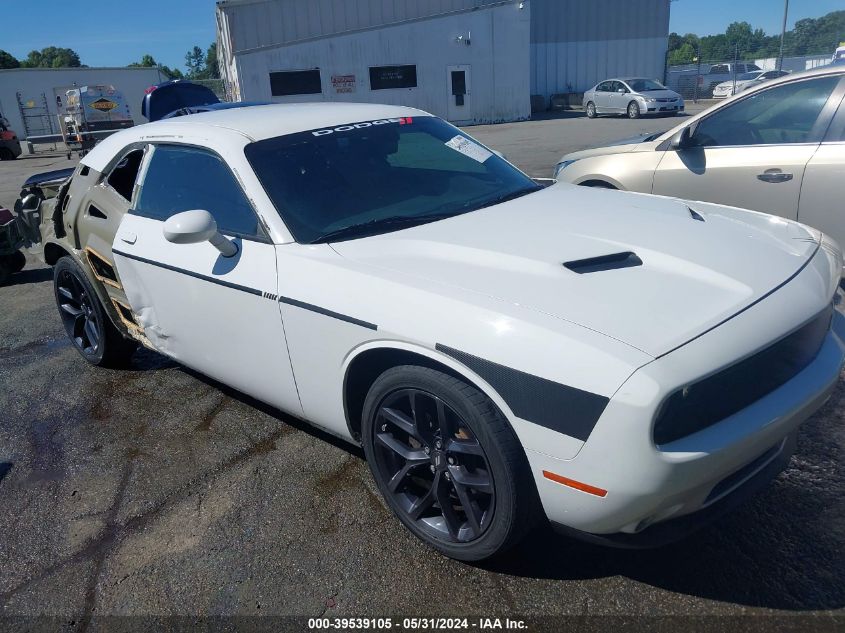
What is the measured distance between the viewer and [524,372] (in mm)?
2082

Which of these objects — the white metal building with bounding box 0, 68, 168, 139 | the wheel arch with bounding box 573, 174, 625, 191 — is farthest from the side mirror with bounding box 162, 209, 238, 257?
the white metal building with bounding box 0, 68, 168, 139

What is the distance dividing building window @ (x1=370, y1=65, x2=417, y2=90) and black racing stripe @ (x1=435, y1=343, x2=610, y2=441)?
1099 inches

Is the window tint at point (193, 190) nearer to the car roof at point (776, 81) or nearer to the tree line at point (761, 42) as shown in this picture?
the car roof at point (776, 81)

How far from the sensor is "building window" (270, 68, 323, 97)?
2739cm

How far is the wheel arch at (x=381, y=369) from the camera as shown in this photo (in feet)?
7.29

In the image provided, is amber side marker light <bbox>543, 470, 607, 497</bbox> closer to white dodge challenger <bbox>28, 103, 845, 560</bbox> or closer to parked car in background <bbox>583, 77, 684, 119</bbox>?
white dodge challenger <bbox>28, 103, 845, 560</bbox>

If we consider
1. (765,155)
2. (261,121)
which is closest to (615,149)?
(765,155)

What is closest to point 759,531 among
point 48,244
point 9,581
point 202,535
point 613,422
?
point 613,422

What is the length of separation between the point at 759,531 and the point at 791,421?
1.93ft

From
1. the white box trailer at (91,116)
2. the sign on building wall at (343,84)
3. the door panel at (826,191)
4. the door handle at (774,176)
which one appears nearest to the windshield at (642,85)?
the sign on building wall at (343,84)

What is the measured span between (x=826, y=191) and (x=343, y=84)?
84.1 ft

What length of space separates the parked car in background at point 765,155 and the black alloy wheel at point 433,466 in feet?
11.1

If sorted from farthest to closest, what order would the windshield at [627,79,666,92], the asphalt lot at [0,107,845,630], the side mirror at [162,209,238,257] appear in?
the windshield at [627,79,666,92] → the side mirror at [162,209,238,257] → the asphalt lot at [0,107,845,630]

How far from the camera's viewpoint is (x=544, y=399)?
2.06 m
